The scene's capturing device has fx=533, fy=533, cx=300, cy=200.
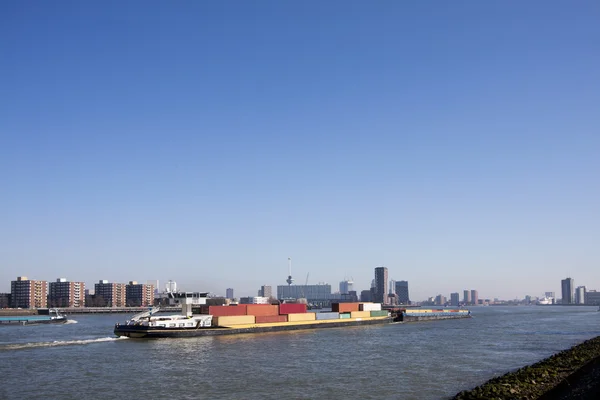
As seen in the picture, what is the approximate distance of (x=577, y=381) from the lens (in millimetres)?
28828

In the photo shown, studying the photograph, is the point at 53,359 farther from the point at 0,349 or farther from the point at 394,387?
the point at 394,387

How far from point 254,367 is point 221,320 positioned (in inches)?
962

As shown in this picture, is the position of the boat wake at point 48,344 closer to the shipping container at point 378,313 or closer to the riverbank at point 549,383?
the riverbank at point 549,383

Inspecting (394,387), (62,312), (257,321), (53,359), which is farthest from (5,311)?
(394,387)

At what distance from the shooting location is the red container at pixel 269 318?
64.7m

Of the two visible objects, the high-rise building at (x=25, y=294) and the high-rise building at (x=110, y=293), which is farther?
the high-rise building at (x=110, y=293)

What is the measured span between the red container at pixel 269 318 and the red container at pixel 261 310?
0.45 m

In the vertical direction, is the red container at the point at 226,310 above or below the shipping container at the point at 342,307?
above

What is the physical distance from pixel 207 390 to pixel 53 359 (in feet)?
54.8

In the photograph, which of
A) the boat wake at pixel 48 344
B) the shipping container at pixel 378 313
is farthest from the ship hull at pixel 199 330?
the shipping container at pixel 378 313

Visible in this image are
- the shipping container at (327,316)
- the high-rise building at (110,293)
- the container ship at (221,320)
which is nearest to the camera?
the container ship at (221,320)

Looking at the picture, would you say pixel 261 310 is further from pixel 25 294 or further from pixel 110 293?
pixel 110 293

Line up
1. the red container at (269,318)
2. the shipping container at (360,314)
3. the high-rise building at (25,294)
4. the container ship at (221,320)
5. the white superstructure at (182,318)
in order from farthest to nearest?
the high-rise building at (25,294) < the shipping container at (360,314) < the red container at (269,318) < the white superstructure at (182,318) < the container ship at (221,320)

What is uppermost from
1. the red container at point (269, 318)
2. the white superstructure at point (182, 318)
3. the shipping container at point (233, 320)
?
the white superstructure at point (182, 318)
